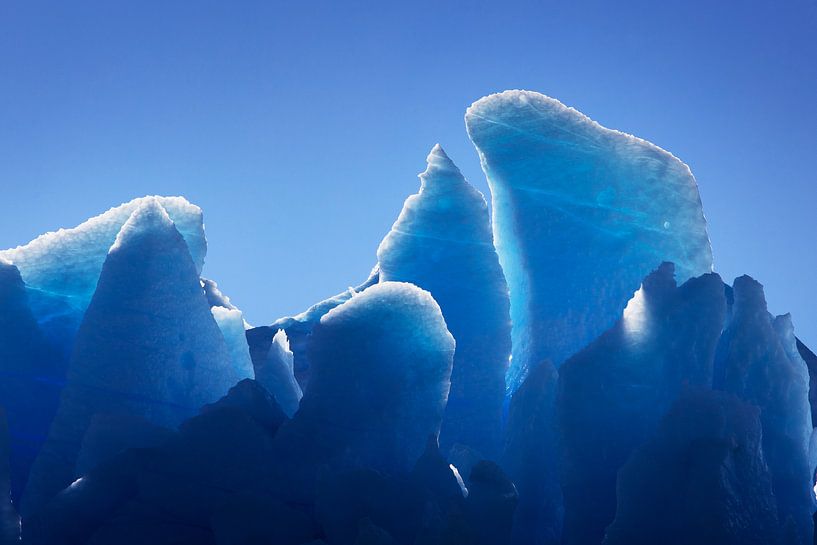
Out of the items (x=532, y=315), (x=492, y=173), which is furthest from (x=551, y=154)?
(x=532, y=315)

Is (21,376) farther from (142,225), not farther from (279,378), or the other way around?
(279,378)

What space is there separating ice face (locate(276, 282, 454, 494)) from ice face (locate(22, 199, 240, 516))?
69 centimetres

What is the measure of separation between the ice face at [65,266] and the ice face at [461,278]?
134 cm

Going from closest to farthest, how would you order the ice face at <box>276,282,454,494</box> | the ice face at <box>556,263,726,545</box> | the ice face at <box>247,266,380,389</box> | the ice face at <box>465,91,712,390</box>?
the ice face at <box>556,263,726,545</box>, the ice face at <box>276,282,454,494</box>, the ice face at <box>465,91,712,390</box>, the ice face at <box>247,266,380,389</box>

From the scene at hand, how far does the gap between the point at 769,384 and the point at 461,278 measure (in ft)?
4.71

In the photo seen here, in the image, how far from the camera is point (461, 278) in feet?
12.4

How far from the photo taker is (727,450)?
244 cm

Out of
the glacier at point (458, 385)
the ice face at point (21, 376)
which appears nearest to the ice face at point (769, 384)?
the glacier at point (458, 385)

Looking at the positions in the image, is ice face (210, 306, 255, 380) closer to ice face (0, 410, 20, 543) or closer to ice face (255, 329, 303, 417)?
ice face (255, 329, 303, 417)

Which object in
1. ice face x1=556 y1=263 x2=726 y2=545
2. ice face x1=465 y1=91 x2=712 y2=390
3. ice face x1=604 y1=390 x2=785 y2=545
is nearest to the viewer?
ice face x1=604 y1=390 x2=785 y2=545

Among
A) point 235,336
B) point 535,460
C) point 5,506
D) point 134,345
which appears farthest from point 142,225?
point 535,460

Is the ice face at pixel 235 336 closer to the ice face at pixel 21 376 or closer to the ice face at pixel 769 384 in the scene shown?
the ice face at pixel 21 376

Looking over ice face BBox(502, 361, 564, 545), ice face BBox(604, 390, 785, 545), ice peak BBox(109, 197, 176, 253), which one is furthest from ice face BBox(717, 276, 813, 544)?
ice peak BBox(109, 197, 176, 253)

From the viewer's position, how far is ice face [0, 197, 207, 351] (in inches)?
151
